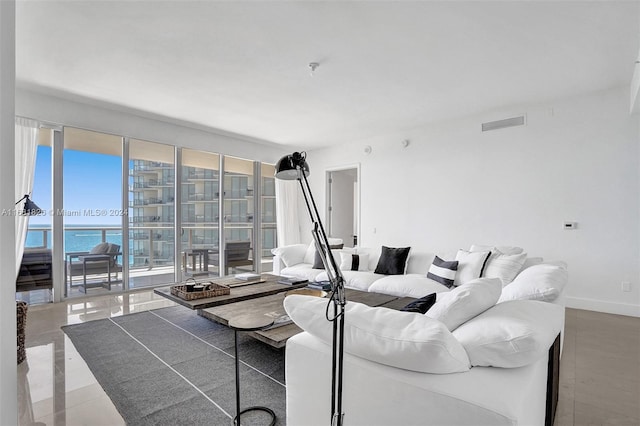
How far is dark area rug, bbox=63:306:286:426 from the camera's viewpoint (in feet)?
6.41

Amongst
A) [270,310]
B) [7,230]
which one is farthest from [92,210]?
[7,230]

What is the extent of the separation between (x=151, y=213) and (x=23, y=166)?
5.68 ft

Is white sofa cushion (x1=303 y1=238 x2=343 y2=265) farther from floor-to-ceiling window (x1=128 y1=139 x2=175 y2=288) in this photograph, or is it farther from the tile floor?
the tile floor

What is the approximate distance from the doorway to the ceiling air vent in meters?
2.71

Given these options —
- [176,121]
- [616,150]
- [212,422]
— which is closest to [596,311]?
[616,150]

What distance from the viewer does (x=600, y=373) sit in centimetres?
248

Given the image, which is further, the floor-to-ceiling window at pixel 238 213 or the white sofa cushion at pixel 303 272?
the floor-to-ceiling window at pixel 238 213

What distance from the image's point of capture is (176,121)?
542cm

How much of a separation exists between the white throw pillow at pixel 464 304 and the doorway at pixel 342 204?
17.8 feet

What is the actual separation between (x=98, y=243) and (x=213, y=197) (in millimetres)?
2035

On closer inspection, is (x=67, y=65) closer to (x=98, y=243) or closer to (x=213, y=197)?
(x=98, y=243)

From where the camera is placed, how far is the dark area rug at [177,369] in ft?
6.41

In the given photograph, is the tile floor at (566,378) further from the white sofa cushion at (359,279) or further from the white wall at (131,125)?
the white wall at (131,125)

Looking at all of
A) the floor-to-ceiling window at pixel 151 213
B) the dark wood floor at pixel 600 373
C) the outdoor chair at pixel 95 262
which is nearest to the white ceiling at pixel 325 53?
the floor-to-ceiling window at pixel 151 213
